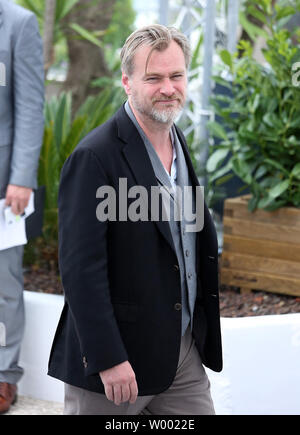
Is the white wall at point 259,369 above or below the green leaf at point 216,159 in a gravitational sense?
below

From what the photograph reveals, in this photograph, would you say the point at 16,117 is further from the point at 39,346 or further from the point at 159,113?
the point at 159,113

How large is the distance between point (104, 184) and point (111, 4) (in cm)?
763

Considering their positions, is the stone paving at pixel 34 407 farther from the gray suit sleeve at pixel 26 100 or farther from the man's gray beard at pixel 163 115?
the man's gray beard at pixel 163 115

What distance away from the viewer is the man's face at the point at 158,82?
192 cm

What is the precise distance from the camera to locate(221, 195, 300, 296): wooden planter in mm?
3854

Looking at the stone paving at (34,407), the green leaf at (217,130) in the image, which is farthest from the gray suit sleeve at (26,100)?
the green leaf at (217,130)

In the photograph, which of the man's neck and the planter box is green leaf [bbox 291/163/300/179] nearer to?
the planter box

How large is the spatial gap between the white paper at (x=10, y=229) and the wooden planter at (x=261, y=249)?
1275mm

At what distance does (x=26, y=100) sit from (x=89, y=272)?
1.64 metres

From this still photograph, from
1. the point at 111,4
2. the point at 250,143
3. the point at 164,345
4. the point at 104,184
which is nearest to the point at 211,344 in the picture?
the point at 164,345

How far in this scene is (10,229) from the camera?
10.8 ft

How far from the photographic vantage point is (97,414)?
2002 mm

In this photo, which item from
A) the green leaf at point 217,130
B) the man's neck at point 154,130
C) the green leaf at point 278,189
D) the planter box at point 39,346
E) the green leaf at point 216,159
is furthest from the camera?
the green leaf at point 217,130
